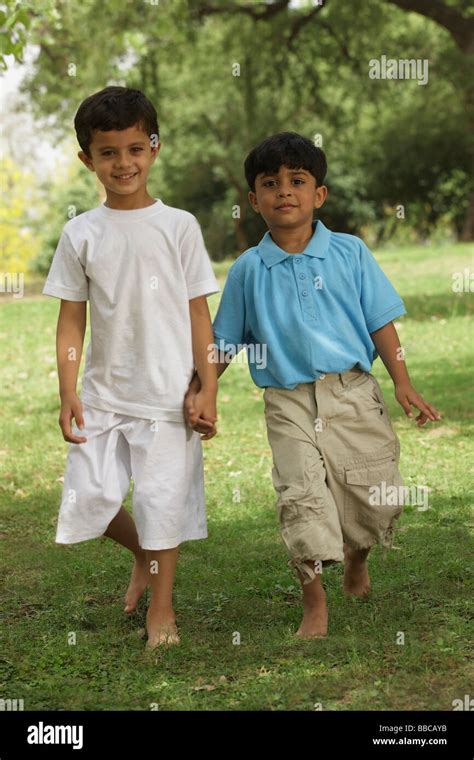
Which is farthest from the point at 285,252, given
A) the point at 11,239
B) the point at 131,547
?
the point at 11,239

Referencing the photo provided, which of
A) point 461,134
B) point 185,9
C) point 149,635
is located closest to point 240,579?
point 149,635

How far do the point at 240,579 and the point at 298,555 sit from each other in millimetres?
857

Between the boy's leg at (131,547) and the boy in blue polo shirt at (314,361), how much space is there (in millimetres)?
519

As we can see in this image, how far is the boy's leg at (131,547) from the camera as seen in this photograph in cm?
397

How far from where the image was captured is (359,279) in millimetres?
3930

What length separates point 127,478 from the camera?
3805mm

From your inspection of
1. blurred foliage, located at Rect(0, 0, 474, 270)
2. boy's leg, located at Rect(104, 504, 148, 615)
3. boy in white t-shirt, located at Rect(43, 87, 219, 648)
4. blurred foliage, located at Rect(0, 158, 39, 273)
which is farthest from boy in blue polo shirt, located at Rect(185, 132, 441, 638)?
blurred foliage, located at Rect(0, 158, 39, 273)

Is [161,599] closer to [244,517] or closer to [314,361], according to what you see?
[314,361]

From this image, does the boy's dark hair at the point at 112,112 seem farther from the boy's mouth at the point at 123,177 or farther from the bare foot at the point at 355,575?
the bare foot at the point at 355,575

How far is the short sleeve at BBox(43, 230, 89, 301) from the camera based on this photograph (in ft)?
12.3

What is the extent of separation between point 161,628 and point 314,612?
52 centimetres

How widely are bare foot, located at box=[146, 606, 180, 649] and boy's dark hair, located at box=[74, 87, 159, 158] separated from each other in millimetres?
1618

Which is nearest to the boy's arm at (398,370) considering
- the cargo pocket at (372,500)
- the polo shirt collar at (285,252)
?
the cargo pocket at (372,500)

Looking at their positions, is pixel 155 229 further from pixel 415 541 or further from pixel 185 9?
pixel 185 9
